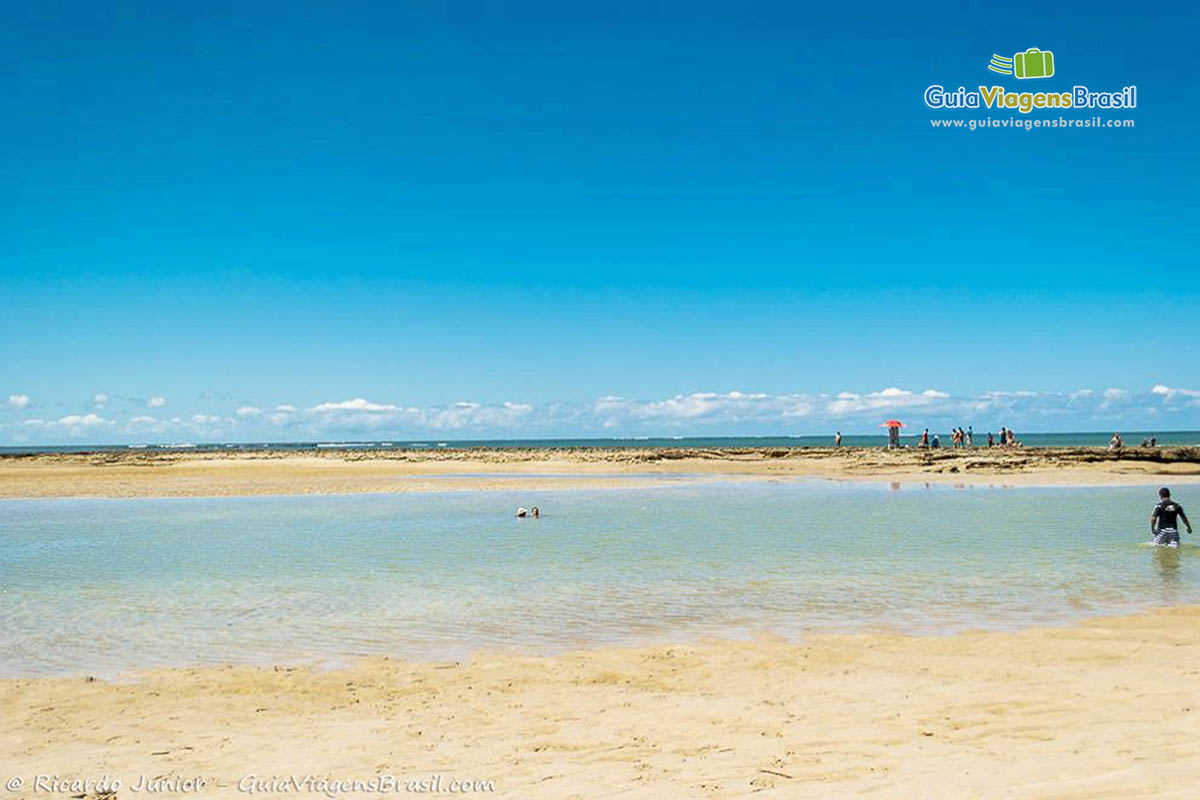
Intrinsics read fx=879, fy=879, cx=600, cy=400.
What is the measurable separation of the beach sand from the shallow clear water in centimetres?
123

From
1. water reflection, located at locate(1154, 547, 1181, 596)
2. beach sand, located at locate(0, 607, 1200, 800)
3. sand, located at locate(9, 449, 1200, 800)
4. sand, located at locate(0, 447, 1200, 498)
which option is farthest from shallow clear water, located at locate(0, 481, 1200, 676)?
sand, located at locate(0, 447, 1200, 498)

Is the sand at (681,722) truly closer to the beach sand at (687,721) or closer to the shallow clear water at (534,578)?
the beach sand at (687,721)

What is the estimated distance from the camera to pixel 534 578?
52.7 feet

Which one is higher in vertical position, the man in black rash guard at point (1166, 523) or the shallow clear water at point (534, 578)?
the man in black rash guard at point (1166, 523)

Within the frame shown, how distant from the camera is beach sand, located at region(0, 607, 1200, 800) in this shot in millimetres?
6340

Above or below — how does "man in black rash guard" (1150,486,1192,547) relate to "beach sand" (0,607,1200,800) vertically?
above

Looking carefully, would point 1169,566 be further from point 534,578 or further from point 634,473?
point 634,473

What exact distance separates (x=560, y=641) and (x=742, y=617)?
2.86m

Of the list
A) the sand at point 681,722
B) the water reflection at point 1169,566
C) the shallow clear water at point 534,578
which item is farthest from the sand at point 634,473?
the sand at point 681,722

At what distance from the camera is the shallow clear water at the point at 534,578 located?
11773 millimetres

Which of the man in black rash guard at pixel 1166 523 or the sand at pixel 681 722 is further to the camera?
the man in black rash guard at pixel 1166 523

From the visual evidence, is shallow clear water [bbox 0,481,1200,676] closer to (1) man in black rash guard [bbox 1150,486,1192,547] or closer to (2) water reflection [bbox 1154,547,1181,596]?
(2) water reflection [bbox 1154,547,1181,596]

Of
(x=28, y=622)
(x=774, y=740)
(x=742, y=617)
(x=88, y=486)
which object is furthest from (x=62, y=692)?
(x=88, y=486)

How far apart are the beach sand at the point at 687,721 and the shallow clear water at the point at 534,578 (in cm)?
123
